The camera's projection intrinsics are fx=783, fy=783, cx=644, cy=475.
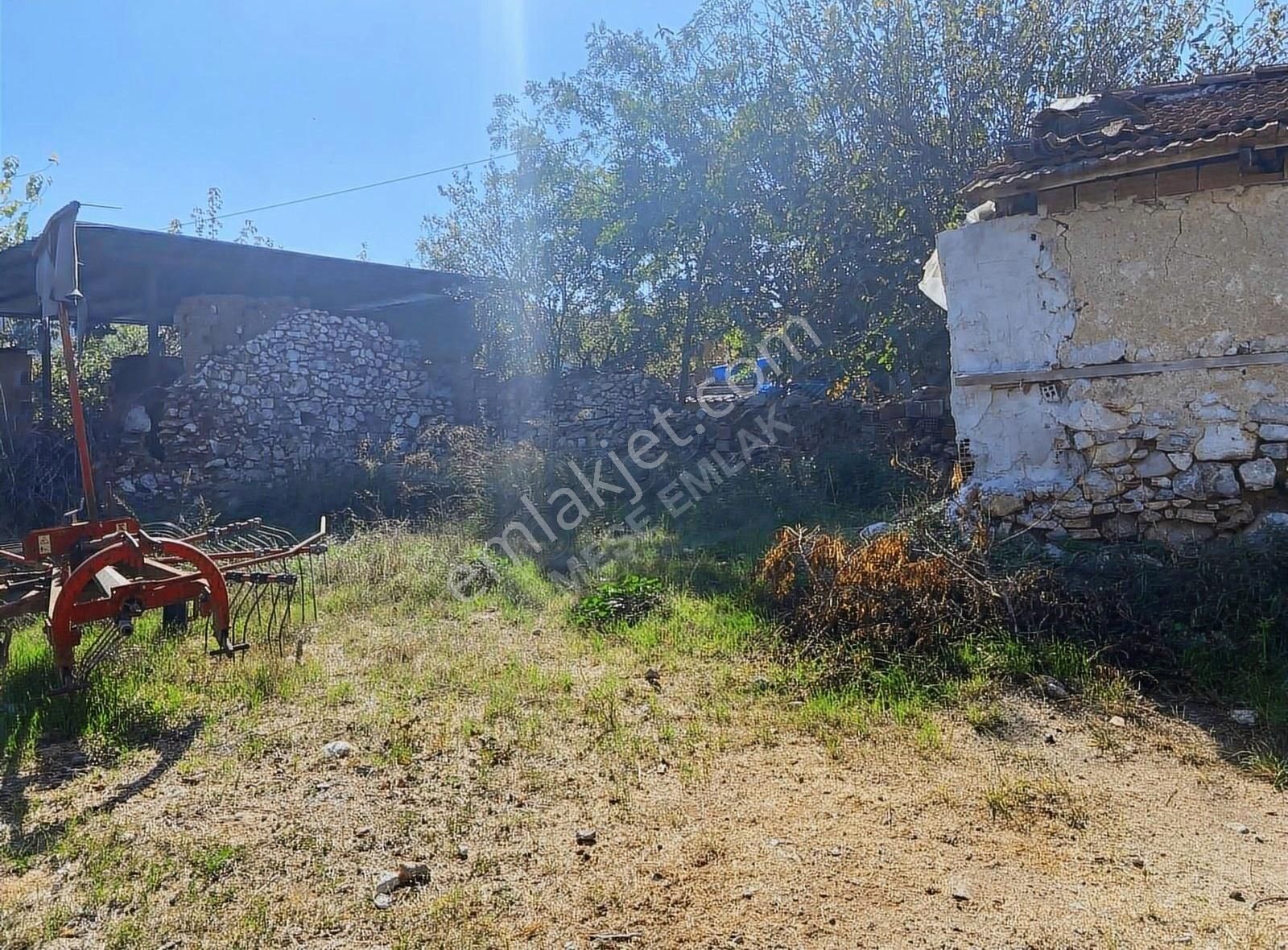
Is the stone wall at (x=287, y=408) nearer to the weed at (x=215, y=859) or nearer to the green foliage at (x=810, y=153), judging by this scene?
the green foliage at (x=810, y=153)

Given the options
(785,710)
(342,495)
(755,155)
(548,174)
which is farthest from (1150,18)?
(342,495)

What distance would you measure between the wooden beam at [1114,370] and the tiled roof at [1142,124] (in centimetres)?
123

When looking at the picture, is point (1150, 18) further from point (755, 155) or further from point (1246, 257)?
point (1246, 257)

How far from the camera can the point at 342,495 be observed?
9.85 m

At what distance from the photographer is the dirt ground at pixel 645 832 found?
2359 mm

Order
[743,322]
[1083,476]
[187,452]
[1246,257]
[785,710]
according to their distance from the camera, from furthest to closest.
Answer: [743,322]
[187,452]
[1083,476]
[1246,257]
[785,710]

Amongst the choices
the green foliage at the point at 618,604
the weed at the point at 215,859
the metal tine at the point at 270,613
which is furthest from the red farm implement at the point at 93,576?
the green foliage at the point at 618,604

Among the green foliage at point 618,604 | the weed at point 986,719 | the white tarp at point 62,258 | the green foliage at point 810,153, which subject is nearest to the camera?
the weed at point 986,719

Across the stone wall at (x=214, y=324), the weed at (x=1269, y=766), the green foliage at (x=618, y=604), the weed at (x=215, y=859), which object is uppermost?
the stone wall at (x=214, y=324)

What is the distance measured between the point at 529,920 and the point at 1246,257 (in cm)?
545

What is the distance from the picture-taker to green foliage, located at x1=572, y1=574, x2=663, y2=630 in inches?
218

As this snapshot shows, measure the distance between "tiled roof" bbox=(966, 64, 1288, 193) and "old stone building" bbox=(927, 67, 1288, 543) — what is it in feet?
0.06

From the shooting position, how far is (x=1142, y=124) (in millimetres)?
5441

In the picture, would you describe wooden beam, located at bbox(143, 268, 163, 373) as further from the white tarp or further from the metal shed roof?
the white tarp
